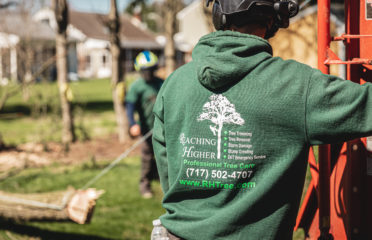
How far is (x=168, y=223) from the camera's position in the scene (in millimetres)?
1789

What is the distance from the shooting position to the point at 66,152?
9562 millimetres

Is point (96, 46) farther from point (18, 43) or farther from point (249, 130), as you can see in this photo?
point (249, 130)

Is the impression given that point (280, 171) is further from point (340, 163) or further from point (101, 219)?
point (101, 219)

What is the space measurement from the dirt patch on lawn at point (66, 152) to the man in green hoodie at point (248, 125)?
6.91 m

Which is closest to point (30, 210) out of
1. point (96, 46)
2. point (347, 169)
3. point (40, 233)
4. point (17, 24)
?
point (40, 233)

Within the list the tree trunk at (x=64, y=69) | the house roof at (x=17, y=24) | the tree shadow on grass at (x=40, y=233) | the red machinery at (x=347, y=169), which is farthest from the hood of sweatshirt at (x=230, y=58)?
the house roof at (x=17, y=24)

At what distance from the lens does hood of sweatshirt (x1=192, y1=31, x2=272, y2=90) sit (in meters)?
1.61

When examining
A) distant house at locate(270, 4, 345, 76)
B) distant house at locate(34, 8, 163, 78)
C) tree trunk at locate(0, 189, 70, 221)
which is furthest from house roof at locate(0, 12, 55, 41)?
distant house at locate(34, 8, 163, 78)

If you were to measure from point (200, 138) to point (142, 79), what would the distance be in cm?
526

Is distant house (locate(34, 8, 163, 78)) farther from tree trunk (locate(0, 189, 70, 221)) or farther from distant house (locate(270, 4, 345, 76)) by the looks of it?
tree trunk (locate(0, 189, 70, 221))

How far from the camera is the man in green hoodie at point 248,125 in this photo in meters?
1.55

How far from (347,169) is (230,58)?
95cm

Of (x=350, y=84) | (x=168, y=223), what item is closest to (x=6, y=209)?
(x=168, y=223)

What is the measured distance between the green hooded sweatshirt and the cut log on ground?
2549 millimetres
